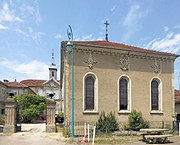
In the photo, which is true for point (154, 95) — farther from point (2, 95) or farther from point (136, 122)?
point (2, 95)

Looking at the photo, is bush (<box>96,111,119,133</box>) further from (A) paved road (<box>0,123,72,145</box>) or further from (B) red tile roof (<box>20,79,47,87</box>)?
(B) red tile roof (<box>20,79,47,87</box>)

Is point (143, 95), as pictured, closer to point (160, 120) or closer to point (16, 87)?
point (160, 120)

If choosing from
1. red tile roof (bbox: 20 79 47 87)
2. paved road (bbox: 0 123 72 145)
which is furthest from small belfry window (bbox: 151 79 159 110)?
red tile roof (bbox: 20 79 47 87)

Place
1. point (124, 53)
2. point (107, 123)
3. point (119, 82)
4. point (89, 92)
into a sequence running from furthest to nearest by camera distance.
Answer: point (124, 53) → point (119, 82) → point (89, 92) → point (107, 123)

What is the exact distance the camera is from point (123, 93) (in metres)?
22.0

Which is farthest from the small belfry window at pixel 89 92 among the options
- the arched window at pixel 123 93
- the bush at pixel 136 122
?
the bush at pixel 136 122

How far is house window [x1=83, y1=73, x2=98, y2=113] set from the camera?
2066 centimetres

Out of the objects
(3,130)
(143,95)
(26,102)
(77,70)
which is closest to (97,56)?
(77,70)

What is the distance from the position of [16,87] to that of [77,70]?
4624cm

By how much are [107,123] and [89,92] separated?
3127mm

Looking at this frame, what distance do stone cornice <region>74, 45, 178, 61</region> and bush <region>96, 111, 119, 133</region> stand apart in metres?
5.56

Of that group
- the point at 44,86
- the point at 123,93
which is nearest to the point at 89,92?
the point at 123,93

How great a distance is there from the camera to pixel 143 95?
22422mm

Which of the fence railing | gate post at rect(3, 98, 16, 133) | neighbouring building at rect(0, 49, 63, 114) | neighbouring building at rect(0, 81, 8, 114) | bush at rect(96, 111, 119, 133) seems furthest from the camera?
neighbouring building at rect(0, 49, 63, 114)
